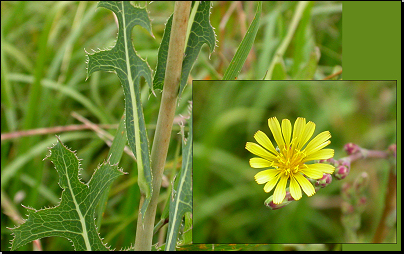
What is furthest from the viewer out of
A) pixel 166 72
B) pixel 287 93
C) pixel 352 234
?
pixel 287 93

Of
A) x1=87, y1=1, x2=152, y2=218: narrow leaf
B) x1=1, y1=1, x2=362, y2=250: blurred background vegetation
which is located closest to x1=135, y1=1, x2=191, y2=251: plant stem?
x1=87, y1=1, x2=152, y2=218: narrow leaf

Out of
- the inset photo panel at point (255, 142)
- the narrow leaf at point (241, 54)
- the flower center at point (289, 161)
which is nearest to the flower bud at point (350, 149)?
the flower center at point (289, 161)

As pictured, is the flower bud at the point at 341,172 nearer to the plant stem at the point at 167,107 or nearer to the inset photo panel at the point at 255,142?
the plant stem at the point at 167,107

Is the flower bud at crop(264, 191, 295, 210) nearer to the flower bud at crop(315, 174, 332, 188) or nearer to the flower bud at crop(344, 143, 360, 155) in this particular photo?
the flower bud at crop(315, 174, 332, 188)

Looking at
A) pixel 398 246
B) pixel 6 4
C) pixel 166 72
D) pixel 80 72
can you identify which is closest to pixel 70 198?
pixel 166 72

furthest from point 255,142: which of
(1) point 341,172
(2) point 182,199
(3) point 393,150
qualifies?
(2) point 182,199

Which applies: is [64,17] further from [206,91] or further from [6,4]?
[206,91]
